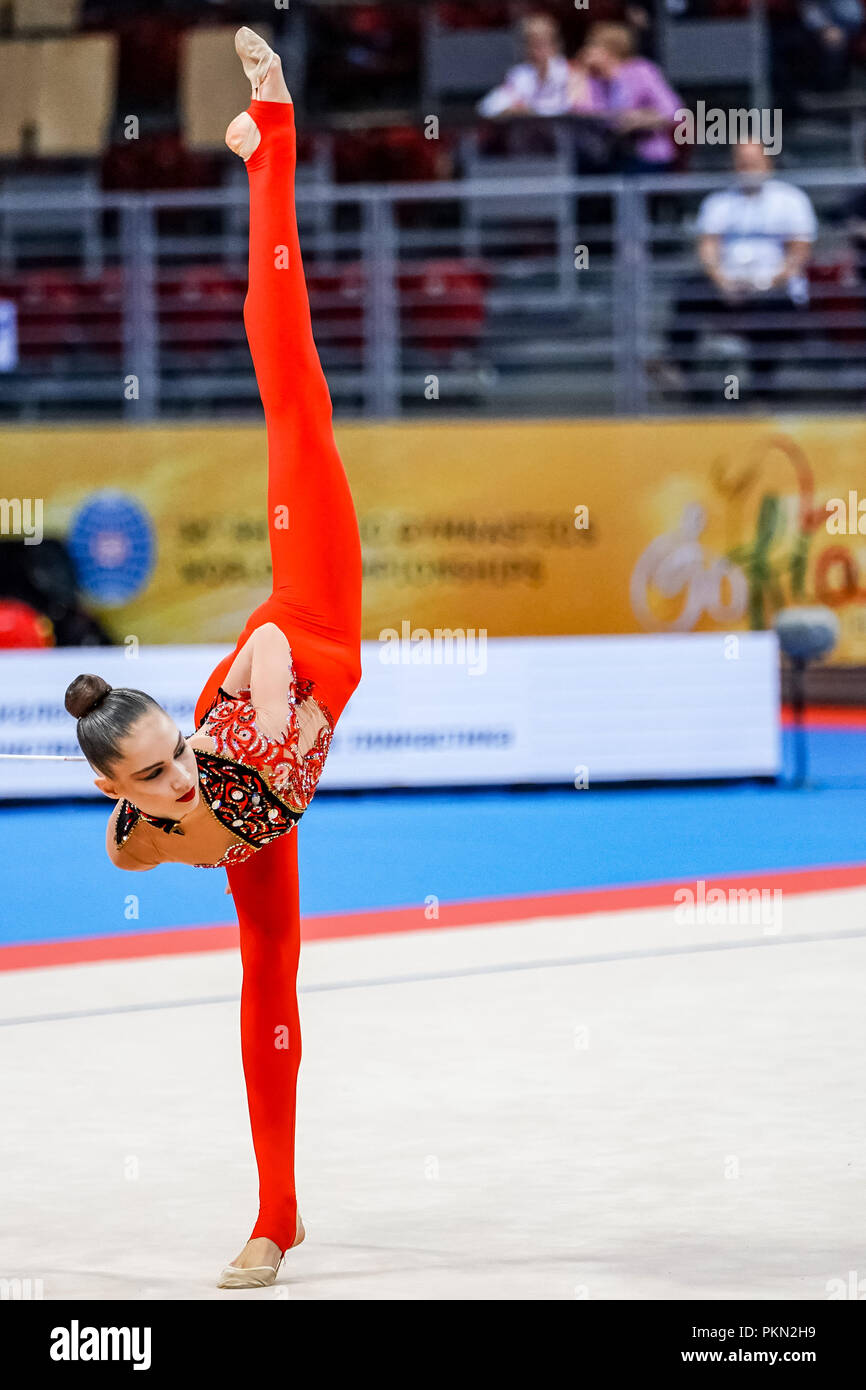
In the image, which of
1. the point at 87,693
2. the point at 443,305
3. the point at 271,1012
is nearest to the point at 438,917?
the point at 271,1012

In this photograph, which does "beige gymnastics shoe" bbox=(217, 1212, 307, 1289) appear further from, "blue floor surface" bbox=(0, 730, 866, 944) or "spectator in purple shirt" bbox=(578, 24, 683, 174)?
"spectator in purple shirt" bbox=(578, 24, 683, 174)

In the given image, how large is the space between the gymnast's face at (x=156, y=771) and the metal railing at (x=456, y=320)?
8.57 metres

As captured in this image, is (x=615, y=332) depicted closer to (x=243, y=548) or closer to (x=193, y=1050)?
(x=243, y=548)

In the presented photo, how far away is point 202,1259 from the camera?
3.87m

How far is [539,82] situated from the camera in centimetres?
1295

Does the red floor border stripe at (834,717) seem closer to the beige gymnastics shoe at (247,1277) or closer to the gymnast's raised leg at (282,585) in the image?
the gymnast's raised leg at (282,585)

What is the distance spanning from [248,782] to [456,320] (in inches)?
361

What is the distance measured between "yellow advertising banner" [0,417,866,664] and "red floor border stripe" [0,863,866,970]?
3.80m

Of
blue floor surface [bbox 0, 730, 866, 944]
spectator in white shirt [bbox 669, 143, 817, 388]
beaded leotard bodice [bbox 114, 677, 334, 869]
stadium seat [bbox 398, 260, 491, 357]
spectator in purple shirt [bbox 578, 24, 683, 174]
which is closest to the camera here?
beaded leotard bodice [bbox 114, 677, 334, 869]

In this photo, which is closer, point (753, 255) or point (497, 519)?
point (497, 519)

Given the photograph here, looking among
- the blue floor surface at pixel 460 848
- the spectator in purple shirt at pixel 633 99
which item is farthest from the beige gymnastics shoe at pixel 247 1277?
the spectator in purple shirt at pixel 633 99

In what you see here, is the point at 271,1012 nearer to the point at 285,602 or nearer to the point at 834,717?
the point at 285,602

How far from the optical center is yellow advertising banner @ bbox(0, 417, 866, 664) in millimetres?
11766

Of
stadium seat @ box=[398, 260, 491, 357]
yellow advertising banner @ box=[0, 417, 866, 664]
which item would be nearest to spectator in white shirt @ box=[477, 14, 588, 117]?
stadium seat @ box=[398, 260, 491, 357]
